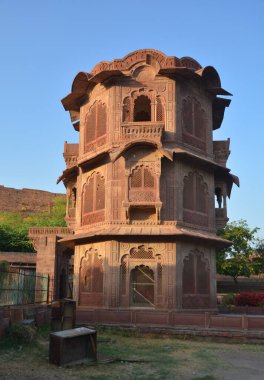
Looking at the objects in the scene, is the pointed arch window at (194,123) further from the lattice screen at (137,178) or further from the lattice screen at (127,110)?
the lattice screen at (137,178)

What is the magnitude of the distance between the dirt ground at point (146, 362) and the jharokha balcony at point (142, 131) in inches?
355

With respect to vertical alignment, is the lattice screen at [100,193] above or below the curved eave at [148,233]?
above

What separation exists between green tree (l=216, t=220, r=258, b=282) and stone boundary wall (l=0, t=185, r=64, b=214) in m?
34.0

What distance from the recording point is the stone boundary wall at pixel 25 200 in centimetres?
6310

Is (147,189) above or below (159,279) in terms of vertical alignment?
above

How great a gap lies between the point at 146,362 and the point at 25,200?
55.2 metres

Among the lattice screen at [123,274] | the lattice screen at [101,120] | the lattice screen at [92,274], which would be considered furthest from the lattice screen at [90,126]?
the lattice screen at [123,274]

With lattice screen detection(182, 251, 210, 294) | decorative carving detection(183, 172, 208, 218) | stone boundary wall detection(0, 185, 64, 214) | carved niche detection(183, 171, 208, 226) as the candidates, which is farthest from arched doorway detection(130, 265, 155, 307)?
stone boundary wall detection(0, 185, 64, 214)

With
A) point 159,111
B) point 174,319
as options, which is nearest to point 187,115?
point 159,111

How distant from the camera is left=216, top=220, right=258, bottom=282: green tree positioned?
117ft

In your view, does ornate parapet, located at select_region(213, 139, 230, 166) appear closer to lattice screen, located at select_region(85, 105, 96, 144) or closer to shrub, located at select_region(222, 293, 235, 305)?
lattice screen, located at select_region(85, 105, 96, 144)

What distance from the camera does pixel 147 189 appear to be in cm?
1952

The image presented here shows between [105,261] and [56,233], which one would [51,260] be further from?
[105,261]

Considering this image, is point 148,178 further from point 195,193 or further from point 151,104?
point 151,104
